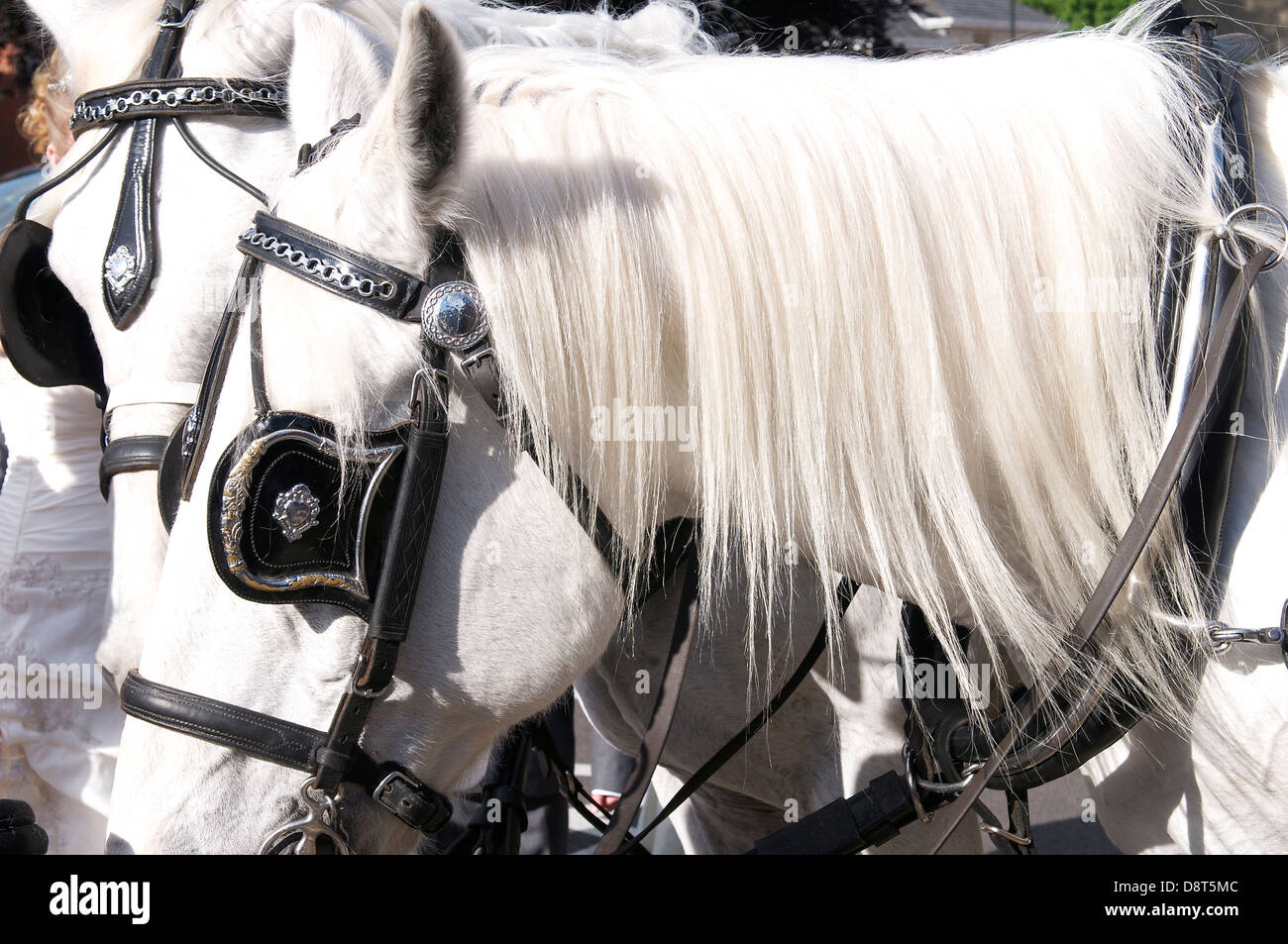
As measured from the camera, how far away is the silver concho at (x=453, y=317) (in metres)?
1.01

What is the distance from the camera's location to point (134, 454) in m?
1.58

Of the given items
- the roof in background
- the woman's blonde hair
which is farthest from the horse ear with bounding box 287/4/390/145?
the roof in background

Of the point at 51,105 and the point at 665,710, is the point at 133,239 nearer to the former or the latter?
the point at 51,105

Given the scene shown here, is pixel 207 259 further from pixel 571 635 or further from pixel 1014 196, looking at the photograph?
pixel 1014 196

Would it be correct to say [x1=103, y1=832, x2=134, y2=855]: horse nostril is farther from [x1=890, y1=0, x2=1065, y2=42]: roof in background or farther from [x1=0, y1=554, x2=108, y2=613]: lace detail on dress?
[x1=890, y1=0, x2=1065, y2=42]: roof in background

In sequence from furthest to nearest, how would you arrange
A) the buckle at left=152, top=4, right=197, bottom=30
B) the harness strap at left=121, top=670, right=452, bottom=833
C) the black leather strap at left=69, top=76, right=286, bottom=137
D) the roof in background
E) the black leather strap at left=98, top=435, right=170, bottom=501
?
1. the roof in background
2. the buckle at left=152, top=4, right=197, bottom=30
3. the black leather strap at left=69, top=76, right=286, bottom=137
4. the black leather strap at left=98, top=435, right=170, bottom=501
5. the harness strap at left=121, top=670, right=452, bottom=833

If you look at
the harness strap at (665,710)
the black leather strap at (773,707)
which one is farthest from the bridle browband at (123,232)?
the black leather strap at (773,707)

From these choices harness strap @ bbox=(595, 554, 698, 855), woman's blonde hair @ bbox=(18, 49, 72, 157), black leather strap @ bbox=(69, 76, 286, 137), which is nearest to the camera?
harness strap @ bbox=(595, 554, 698, 855)

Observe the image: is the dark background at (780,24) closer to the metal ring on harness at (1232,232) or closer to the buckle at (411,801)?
the metal ring on harness at (1232,232)

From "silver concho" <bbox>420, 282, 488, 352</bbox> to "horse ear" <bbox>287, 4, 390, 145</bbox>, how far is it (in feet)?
1.01

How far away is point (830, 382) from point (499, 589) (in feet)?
1.38

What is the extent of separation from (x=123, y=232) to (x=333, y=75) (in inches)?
25.7

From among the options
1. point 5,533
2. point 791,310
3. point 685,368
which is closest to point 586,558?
point 685,368

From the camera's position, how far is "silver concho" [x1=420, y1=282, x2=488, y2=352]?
101 centimetres
